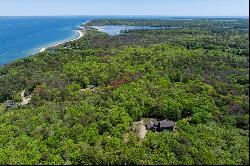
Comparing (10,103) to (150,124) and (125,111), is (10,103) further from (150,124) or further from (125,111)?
(150,124)

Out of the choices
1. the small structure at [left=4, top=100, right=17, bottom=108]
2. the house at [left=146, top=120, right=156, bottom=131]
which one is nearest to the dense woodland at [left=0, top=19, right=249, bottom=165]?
the small structure at [left=4, top=100, right=17, bottom=108]

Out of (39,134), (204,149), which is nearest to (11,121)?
(39,134)

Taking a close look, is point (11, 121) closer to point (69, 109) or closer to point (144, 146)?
point (69, 109)

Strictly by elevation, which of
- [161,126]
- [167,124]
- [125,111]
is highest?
[125,111]

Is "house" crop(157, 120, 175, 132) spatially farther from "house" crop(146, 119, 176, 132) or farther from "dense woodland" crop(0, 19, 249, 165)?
"dense woodland" crop(0, 19, 249, 165)

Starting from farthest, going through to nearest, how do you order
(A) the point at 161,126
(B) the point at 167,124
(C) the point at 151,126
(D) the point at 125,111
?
(D) the point at 125,111 → (C) the point at 151,126 → (B) the point at 167,124 → (A) the point at 161,126

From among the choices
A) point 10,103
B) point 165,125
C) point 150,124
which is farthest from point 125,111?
point 10,103

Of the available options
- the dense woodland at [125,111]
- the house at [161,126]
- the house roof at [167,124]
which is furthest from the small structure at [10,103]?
the house roof at [167,124]

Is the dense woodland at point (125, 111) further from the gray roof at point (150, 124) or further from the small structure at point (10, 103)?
the gray roof at point (150, 124)
